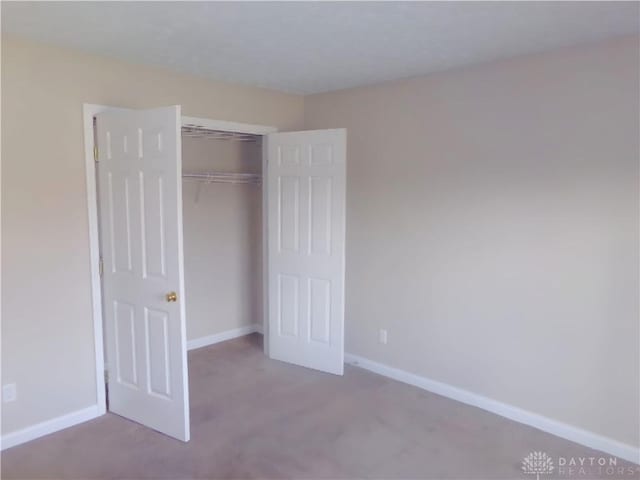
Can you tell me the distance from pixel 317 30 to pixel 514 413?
2706 mm

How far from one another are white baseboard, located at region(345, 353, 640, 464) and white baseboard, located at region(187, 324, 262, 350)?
4.52 ft

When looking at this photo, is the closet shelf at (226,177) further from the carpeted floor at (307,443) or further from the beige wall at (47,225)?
the carpeted floor at (307,443)

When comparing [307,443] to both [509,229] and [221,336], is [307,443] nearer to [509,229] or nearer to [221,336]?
[509,229]

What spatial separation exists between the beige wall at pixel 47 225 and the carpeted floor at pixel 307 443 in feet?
1.21

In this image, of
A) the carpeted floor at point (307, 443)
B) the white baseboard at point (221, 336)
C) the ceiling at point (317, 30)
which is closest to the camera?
the ceiling at point (317, 30)

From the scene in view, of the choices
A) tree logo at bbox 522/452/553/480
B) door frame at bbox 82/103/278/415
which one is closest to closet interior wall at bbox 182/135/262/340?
door frame at bbox 82/103/278/415

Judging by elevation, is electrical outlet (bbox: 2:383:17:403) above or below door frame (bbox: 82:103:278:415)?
below

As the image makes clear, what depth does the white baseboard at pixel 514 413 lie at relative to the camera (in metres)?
2.85

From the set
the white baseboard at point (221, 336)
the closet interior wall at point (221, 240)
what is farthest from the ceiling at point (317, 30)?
the white baseboard at point (221, 336)

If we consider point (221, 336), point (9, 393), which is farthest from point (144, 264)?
point (221, 336)

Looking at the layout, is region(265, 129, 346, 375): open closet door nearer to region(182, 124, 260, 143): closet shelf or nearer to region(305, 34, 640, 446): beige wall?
region(305, 34, 640, 446): beige wall

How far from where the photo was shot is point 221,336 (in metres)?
4.87

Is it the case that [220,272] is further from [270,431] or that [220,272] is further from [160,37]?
[160,37]

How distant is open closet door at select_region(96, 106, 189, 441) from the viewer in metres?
2.83
